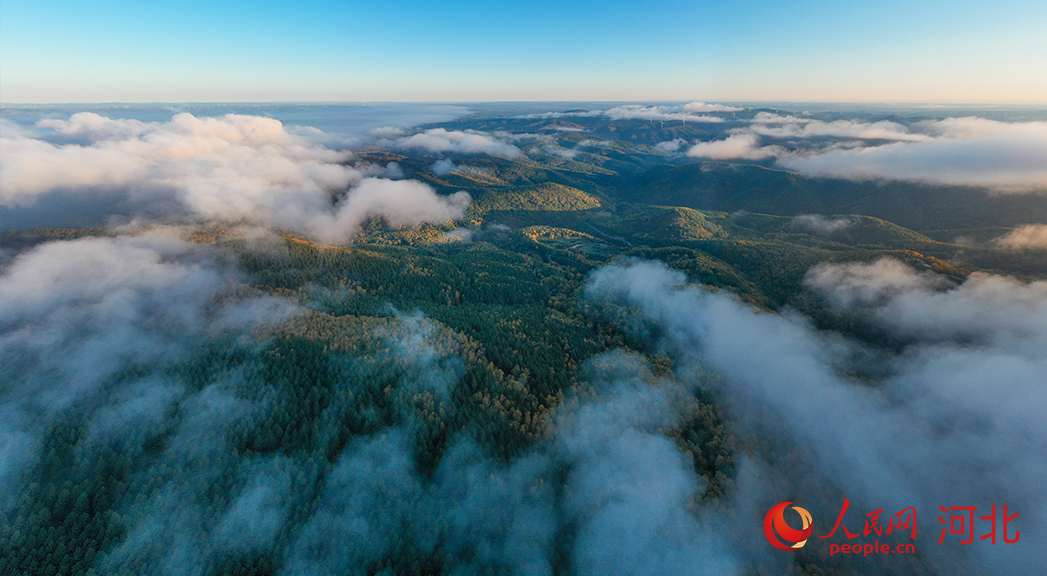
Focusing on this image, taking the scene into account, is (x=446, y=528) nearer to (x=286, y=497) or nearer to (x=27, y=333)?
(x=286, y=497)

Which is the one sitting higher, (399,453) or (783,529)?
(399,453)

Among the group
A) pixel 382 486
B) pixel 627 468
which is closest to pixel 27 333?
pixel 382 486

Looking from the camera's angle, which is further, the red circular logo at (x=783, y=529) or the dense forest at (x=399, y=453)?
the red circular logo at (x=783, y=529)

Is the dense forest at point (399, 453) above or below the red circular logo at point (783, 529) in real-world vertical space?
above

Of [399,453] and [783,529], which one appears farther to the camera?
[399,453]

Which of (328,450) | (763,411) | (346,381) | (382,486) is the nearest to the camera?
(382,486)

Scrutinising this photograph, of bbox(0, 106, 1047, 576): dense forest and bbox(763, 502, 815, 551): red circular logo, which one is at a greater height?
bbox(0, 106, 1047, 576): dense forest

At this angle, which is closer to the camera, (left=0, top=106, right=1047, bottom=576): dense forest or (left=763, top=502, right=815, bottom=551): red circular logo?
(left=0, top=106, right=1047, bottom=576): dense forest

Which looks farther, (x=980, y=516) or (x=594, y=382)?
(x=594, y=382)
